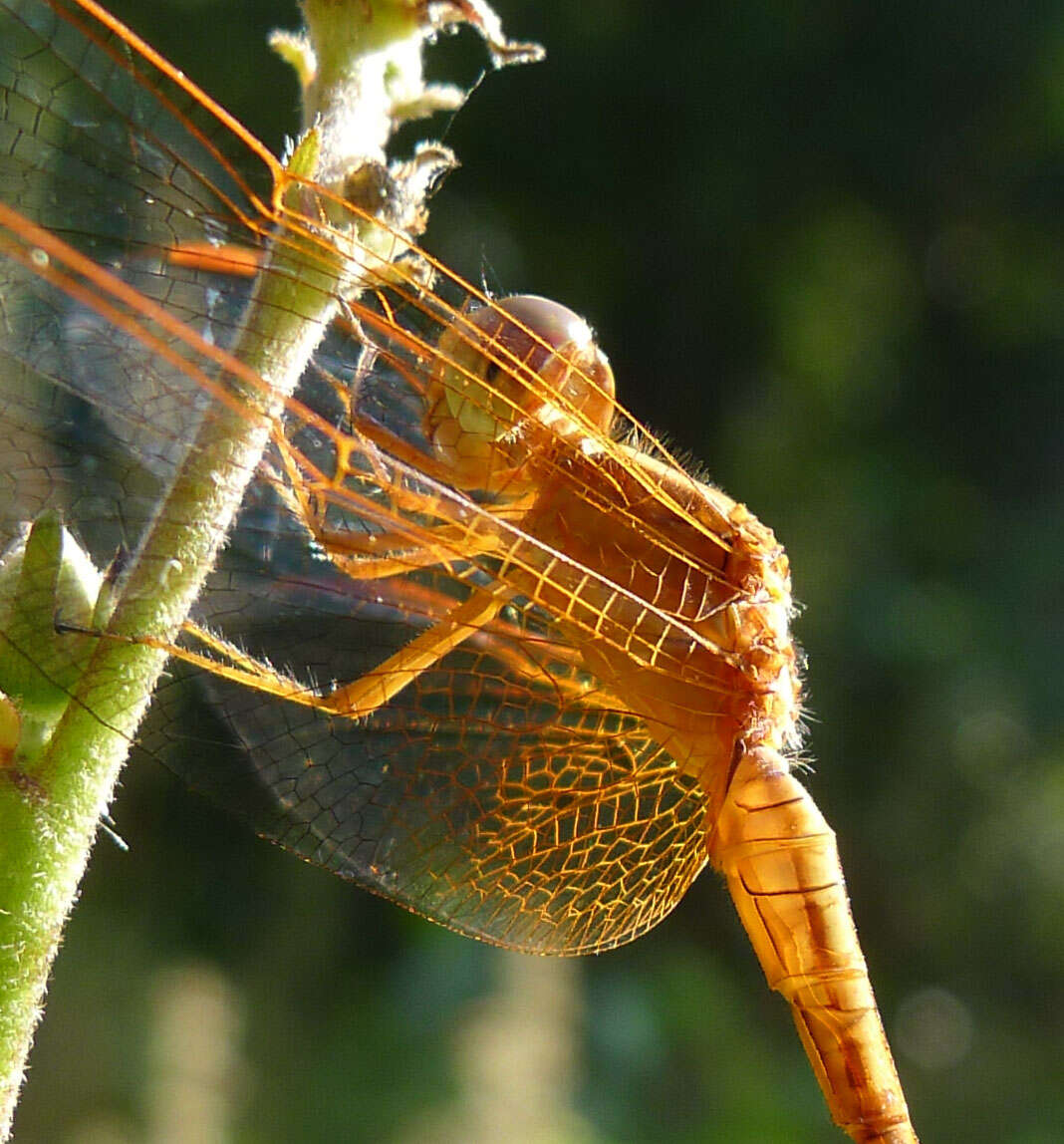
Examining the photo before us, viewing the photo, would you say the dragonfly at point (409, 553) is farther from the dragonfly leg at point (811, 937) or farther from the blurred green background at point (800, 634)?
the blurred green background at point (800, 634)

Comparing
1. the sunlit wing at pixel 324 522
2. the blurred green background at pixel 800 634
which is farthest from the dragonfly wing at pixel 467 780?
the blurred green background at pixel 800 634

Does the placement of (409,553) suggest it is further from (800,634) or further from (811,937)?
(800,634)

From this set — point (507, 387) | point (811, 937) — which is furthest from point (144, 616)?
point (811, 937)

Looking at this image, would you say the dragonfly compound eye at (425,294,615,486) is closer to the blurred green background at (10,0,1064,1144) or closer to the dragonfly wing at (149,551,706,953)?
the dragonfly wing at (149,551,706,953)

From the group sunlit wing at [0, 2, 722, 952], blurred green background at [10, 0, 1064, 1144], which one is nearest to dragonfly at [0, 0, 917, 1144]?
sunlit wing at [0, 2, 722, 952]

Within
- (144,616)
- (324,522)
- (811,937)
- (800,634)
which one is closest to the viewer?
(144,616)

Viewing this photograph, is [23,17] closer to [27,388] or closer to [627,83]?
[27,388]

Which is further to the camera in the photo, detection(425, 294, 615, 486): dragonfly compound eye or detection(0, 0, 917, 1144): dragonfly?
detection(425, 294, 615, 486): dragonfly compound eye
